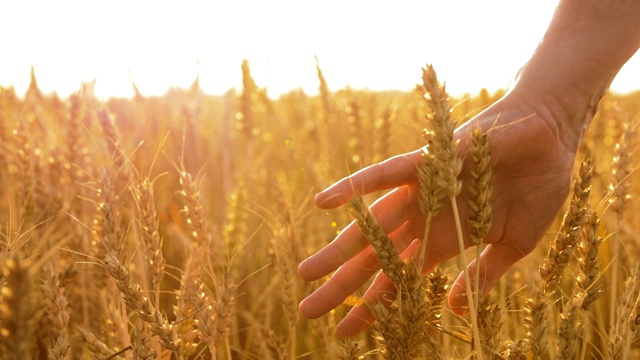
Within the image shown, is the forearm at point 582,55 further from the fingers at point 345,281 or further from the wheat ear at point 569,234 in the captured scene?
the fingers at point 345,281

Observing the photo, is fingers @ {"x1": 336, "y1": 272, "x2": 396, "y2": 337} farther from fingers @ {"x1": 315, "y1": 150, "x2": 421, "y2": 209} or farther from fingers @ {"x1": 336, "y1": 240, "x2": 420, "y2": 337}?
fingers @ {"x1": 315, "y1": 150, "x2": 421, "y2": 209}

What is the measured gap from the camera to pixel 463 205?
1549mm

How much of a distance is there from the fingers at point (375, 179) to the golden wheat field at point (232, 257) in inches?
3.1

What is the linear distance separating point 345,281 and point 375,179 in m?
0.29

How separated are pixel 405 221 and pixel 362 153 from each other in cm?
143

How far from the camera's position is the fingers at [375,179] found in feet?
4.63

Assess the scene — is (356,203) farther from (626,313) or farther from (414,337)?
(626,313)

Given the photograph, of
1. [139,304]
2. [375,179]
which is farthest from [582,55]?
[139,304]

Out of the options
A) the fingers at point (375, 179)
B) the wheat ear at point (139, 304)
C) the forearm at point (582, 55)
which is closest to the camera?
the wheat ear at point (139, 304)

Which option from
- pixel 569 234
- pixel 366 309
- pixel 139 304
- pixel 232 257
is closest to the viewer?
pixel 139 304

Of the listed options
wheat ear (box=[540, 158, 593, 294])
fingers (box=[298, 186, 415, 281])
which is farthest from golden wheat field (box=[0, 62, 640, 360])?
fingers (box=[298, 186, 415, 281])

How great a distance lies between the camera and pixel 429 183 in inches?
47.3

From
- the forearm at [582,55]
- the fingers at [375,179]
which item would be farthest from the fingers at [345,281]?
the forearm at [582,55]

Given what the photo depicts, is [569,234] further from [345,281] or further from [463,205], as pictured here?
[345,281]
